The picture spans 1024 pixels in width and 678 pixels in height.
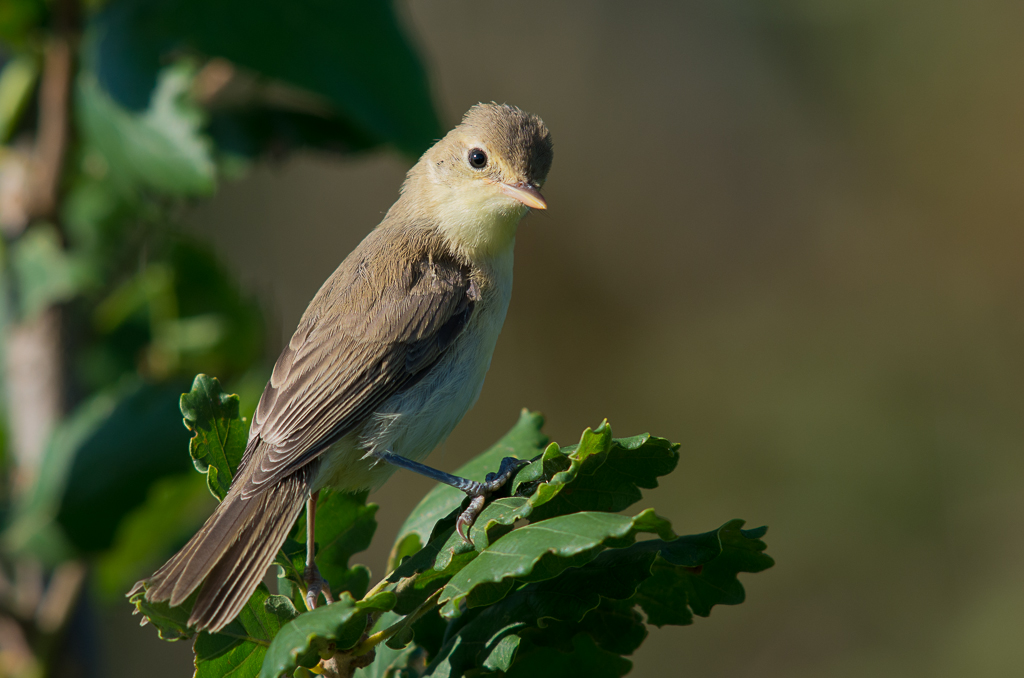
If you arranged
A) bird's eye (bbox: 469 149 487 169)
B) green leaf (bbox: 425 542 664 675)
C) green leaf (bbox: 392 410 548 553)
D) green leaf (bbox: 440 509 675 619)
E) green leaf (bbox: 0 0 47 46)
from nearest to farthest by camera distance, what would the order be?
green leaf (bbox: 440 509 675 619)
green leaf (bbox: 425 542 664 675)
green leaf (bbox: 392 410 548 553)
green leaf (bbox: 0 0 47 46)
bird's eye (bbox: 469 149 487 169)

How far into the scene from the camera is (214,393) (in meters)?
1.90

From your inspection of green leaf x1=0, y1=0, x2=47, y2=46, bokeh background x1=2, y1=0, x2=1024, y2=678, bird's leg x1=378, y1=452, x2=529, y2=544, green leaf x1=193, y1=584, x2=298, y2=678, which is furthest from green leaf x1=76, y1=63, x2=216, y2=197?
bokeh background x1=2, y1=0, x2=1024, y2=678

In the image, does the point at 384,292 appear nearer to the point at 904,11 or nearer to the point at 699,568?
the point at 699,568

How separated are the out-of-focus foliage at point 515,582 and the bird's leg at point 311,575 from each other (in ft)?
0.08

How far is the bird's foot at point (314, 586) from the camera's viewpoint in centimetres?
189

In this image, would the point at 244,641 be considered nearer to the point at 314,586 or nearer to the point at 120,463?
the point at 314,586

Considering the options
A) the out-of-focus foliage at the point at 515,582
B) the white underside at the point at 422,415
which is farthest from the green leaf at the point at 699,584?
the white underside at the point at 422,415

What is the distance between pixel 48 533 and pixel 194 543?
3.82 ft

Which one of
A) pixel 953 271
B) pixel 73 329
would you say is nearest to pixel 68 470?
pixel 73 329

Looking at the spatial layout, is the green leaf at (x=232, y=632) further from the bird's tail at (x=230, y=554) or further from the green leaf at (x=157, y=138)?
the green leaf at (x=157, y=138)

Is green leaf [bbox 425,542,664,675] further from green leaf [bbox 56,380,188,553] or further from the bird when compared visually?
green leaf [bbox 56,380,188,553]

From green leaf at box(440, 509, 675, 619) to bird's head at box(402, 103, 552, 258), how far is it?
1.47m

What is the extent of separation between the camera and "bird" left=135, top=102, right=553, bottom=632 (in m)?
2.04

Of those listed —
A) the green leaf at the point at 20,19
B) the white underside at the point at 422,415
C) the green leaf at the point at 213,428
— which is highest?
the green leaf at the point at 20,19
